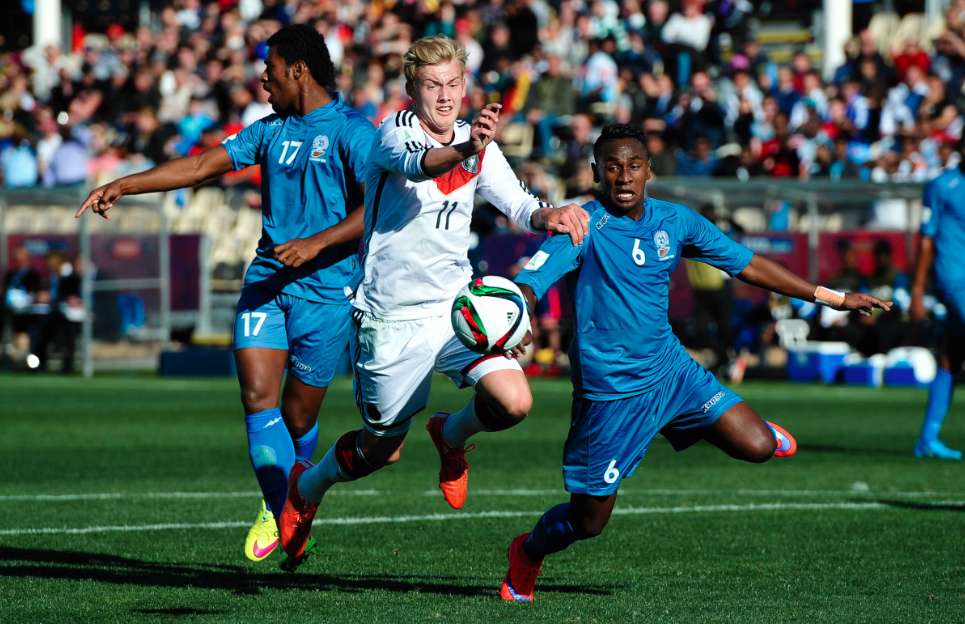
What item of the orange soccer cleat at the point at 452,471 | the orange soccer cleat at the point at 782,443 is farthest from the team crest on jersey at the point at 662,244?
the orange soccer cleat at the point at 452,471

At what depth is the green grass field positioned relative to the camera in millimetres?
7527

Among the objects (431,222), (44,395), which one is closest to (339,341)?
(431,222)

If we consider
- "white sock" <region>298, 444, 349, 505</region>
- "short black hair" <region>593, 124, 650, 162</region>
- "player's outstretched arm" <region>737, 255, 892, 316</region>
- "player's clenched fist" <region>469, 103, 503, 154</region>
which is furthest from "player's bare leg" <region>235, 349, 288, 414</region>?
"player's outstretched arm" <region>737, 255, 892, 316</region>

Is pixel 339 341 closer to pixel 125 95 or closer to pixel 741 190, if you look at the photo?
pixel 741 190

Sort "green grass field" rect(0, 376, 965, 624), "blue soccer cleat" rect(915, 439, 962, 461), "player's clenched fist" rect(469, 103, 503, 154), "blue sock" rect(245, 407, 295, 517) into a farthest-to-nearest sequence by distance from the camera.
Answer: "blue soccer cleat" rect(915, 439, 962, 461) → "blue sock" rect(245, 407, 295, 517) → "green grass field" rect(0, 376, 965, 624) → "player's clenched fist" rect(469, 103, 503, 154)

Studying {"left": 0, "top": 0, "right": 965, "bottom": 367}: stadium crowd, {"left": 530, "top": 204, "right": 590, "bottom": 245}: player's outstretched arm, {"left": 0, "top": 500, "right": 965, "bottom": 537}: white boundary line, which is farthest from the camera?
{"left": 0, "top": 0, "right": 965, "bottom": 367}: stadium crowd

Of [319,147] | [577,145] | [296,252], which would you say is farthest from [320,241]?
[577,145]

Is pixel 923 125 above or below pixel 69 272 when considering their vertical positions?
above

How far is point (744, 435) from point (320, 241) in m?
2.12

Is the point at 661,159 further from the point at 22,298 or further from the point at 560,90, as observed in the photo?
the point at 22,298

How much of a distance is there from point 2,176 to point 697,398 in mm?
25215

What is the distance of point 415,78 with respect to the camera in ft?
25.1

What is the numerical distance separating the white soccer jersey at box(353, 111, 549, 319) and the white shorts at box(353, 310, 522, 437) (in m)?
0.06

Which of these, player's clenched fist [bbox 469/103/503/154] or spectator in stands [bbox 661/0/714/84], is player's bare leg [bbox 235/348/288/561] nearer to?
player's clenched fist [bbox 469/103/503/154]
